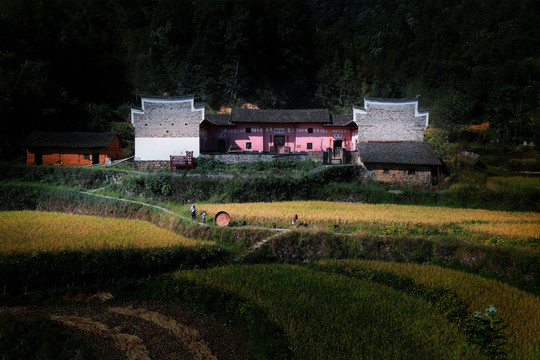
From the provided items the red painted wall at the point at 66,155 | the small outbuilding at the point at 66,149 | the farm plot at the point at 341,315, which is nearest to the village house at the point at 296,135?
the small outbuilding at the point at 66,149

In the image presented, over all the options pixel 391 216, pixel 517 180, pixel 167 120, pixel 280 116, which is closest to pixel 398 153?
pixel 517 180

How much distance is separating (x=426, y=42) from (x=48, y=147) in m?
47.9

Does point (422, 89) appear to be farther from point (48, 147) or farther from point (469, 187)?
point (48, 147)

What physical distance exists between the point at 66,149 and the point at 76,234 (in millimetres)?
15437

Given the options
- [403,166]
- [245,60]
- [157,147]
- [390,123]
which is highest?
[245,60]

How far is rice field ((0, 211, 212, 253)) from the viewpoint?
1120 cm

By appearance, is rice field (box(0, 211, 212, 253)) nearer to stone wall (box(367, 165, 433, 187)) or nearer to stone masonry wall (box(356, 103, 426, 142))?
stone wall (box(367, 165, 433, 187))

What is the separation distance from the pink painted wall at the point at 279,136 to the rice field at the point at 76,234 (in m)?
13.1

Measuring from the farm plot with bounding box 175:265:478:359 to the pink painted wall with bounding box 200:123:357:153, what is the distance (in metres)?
17.5

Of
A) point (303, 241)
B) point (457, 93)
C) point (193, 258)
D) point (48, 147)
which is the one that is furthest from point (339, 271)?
point (457, 93)

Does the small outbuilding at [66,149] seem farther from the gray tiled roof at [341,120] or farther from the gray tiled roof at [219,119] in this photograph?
the gray tiled roof at [341,120]

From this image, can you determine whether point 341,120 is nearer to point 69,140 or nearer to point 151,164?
point 151,164

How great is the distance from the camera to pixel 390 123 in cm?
2444

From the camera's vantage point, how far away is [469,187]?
1758cm
